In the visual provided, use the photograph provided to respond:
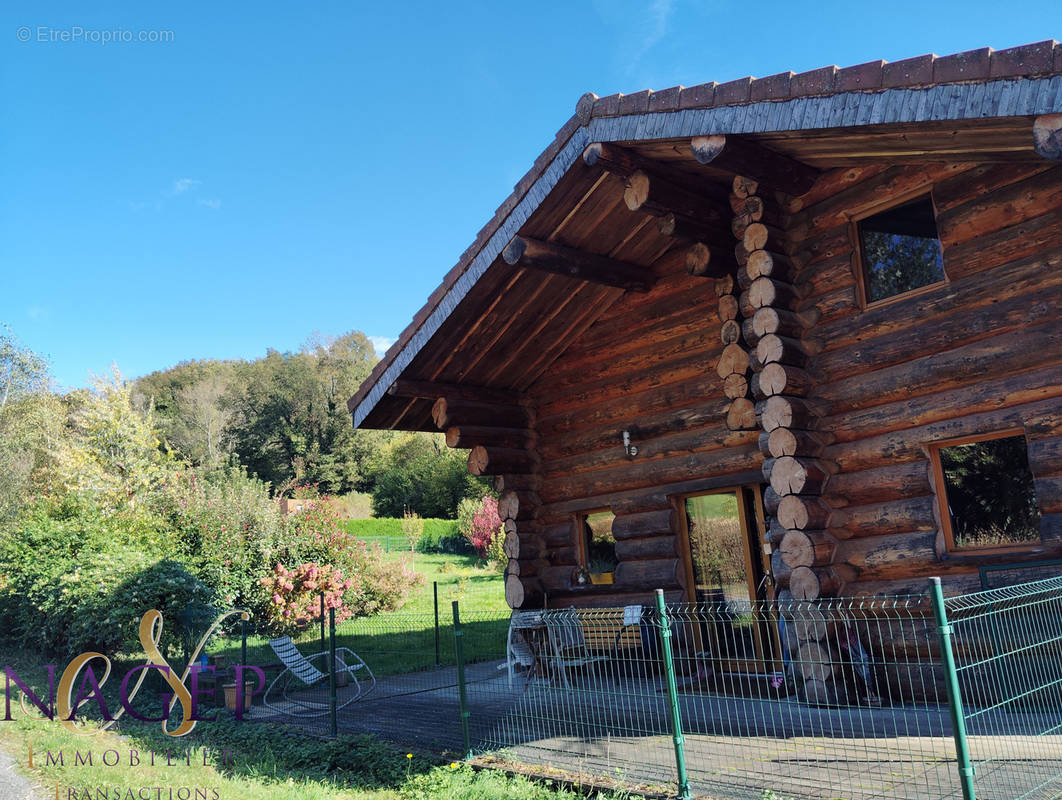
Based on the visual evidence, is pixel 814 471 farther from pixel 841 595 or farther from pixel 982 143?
pixel 982 143

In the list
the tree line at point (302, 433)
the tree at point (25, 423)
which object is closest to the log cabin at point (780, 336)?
the tree at point (25, 423)

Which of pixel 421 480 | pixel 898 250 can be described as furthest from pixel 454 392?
pixel 421 480

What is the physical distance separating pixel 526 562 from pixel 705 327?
4.34 m

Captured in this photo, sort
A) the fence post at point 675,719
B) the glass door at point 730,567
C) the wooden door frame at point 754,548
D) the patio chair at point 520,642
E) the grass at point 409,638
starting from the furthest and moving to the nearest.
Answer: the grass at point 409,638 < the patio chair at point 520,642 < the glass door at point 730,567 < the wooden door frame at point 754,548 < the fence post at point 675,719

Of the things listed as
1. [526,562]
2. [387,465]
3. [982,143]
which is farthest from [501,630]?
[387,465]

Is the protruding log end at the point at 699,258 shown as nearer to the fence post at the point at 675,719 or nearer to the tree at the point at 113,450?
the fence post at the point at 675,719

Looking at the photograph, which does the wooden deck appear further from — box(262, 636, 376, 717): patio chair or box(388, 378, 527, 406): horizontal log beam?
box(388, 378, 527, 406): horizontal log beam

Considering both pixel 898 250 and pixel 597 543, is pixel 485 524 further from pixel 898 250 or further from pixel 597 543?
pixel 898 250

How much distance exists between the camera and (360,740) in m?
7.78

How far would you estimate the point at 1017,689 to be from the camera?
621 centimetres

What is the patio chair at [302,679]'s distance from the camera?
995 cm

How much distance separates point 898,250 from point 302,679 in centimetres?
933

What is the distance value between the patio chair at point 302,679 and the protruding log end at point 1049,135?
29.6ft

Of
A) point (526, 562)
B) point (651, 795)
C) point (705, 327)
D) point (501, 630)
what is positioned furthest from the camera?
point (501, 630)
